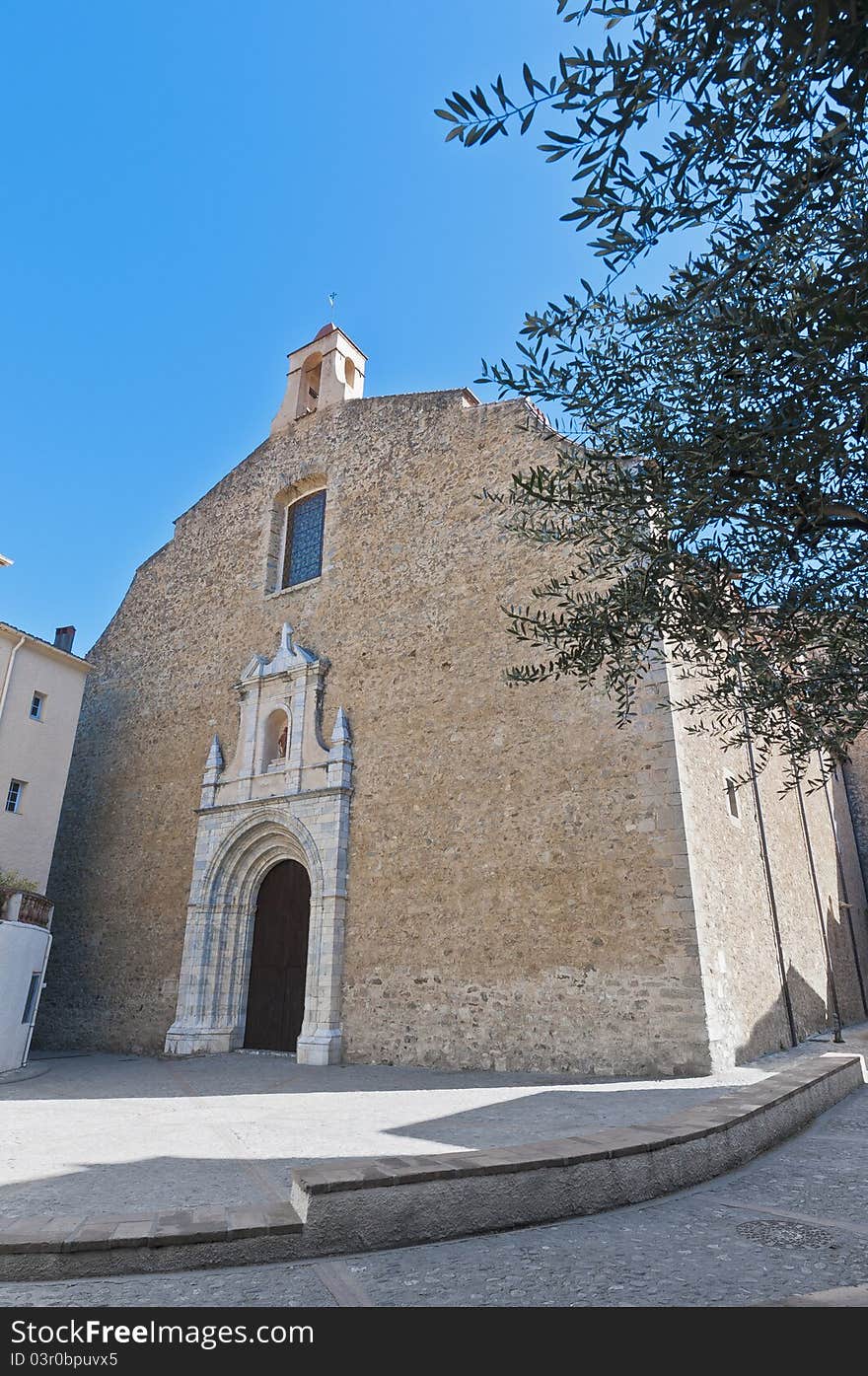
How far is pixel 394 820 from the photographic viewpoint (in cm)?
1181

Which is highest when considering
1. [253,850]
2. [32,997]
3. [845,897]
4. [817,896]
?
[253,850]

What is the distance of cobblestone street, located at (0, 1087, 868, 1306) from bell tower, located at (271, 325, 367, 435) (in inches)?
626

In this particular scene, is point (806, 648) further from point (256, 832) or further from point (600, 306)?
point (256, 832)

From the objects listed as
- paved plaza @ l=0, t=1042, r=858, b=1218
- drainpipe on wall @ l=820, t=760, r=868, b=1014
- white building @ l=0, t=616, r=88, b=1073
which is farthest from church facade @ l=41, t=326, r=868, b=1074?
white building @ l=0, t=616, r=88, b=1073

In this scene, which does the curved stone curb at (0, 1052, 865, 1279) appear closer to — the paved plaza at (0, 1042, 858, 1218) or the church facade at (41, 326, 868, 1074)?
the paved plaza at (0, 1042, 858, 1218)

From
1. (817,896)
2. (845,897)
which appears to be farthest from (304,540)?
(845,897)

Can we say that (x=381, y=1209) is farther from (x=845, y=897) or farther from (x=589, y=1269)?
(x=845, y=897)

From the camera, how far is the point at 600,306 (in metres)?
5.08

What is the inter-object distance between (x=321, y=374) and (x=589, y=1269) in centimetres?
1727

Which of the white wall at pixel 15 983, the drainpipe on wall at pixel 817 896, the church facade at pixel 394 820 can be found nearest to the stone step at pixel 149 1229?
the church facade at pixel 394 820

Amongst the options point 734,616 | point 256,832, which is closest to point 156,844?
point 256,832

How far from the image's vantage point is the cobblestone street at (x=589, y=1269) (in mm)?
2678

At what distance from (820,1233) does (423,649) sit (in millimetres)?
9849

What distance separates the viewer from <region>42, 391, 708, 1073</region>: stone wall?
940 cm
